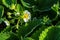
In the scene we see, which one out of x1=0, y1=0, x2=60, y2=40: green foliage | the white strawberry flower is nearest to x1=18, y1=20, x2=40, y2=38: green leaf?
x1=0, y1=0, x2=60, y2=40: green foliage

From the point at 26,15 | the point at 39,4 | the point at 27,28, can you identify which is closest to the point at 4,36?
the point at 27,28

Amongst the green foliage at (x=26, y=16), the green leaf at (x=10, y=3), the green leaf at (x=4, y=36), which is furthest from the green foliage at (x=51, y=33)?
the green leaf at (x=10, y=3)

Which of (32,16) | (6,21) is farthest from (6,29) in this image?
(32,16)

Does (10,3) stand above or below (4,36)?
above

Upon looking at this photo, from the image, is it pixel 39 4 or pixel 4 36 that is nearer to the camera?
pixel 4 36

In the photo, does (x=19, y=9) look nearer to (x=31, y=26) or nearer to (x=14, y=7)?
(x=14, y=7)

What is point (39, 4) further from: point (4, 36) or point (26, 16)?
point (4, 36)

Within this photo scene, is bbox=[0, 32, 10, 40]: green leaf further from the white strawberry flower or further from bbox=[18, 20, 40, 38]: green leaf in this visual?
the white strawberry flower

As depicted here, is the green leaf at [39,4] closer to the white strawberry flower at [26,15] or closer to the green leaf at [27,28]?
the white strawberry flower at [26,15]
